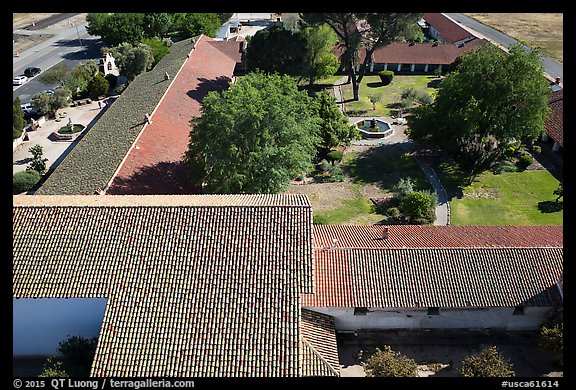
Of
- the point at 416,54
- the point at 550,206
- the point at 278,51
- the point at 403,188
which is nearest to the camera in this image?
the point at 550,206

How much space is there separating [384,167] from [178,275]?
26184mm

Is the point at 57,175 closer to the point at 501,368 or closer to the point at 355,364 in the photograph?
the point at 355,364

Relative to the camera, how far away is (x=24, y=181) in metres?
36.9

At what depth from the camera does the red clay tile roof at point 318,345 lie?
19156 mm

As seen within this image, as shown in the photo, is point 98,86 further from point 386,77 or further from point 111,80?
point 386,77

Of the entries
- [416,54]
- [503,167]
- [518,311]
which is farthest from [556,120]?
[518,311]

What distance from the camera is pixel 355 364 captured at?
22547 millimetres

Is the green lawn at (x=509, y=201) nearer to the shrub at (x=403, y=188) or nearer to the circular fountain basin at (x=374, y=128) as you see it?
the shrub at (x=403, y=188)

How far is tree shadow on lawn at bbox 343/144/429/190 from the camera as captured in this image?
3903 centimetres

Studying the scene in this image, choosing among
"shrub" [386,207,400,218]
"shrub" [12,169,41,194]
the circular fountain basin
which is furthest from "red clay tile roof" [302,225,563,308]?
"shrub" [12,169,41,194]

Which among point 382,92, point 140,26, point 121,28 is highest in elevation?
point 121,28

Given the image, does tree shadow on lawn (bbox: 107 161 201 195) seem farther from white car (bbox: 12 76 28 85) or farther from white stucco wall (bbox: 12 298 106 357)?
white car (bbox: 12 76 28 85)

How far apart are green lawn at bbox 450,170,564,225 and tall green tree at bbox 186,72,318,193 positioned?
536 inches
